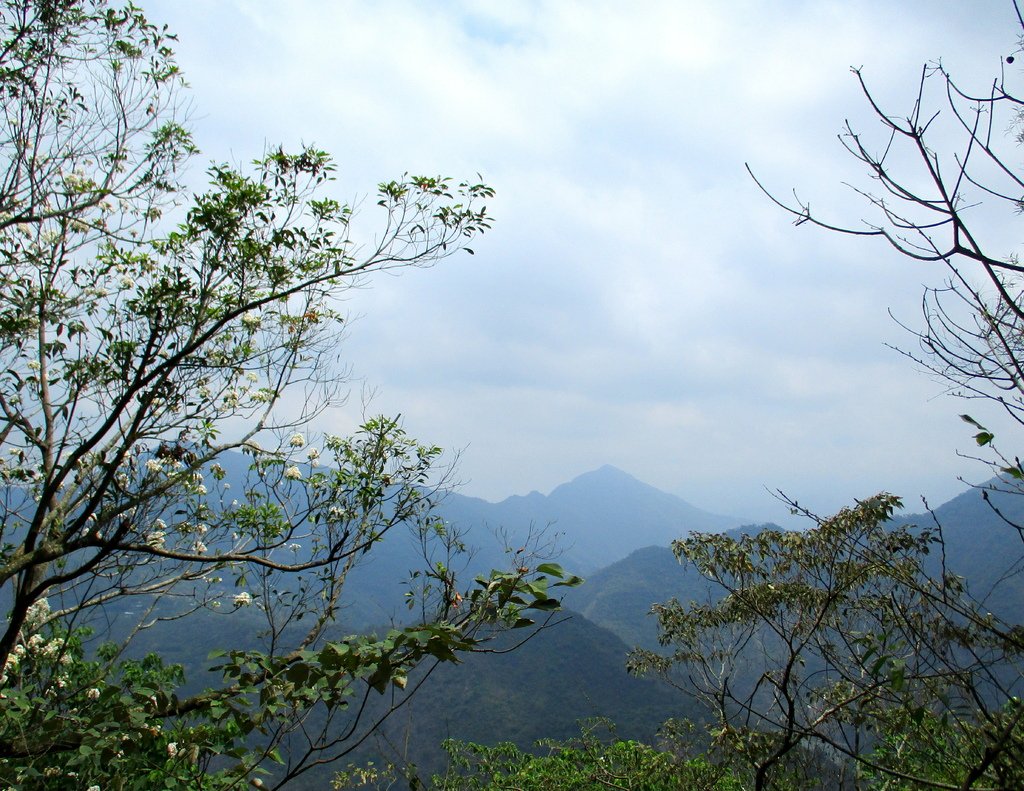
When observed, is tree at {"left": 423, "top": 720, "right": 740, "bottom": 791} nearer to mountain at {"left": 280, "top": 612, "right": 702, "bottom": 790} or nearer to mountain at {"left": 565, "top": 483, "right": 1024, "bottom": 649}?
mountain at {"left": 280, "top": 612, "right": 702, "bottom": 790}

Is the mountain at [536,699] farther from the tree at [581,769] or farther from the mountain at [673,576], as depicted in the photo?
the tree at [581,769]

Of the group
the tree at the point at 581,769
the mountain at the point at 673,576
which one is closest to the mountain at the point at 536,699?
the mountain at the point at 673,576

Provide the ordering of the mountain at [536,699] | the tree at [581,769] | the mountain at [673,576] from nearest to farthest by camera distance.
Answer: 1. the tree at [581,769]
2. the mountain at [536,699]
3. the mountain at [673,576]

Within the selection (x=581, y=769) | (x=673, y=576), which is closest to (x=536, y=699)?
(x=581, y=769)

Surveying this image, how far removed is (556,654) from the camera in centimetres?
6197

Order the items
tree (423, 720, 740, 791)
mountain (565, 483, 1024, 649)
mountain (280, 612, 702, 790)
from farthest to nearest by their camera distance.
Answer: mountain (565, 483, 1024, 649) → mountain (280, 612, 702, 790) → tree (423, 720, 740, 791)

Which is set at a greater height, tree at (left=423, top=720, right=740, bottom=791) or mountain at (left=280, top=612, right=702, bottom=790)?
tree at (left=423, top=720, right=740, bottom=791)

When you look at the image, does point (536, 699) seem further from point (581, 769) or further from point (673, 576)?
point (673, 576)

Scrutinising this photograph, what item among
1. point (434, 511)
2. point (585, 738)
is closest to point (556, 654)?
point (585, 738)

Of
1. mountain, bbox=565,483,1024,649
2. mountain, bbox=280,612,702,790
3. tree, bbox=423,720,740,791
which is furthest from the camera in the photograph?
mountain, bbox=565,483,1024,649

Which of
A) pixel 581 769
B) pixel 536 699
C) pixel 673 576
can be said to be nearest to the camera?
pixel 581 769

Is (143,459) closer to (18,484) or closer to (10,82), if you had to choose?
(18,484)

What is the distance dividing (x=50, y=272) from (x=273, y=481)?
2.73 metres

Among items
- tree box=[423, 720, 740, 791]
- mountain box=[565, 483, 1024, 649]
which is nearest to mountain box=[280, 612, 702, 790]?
mountain box=[565, 483, 1024, 649]
